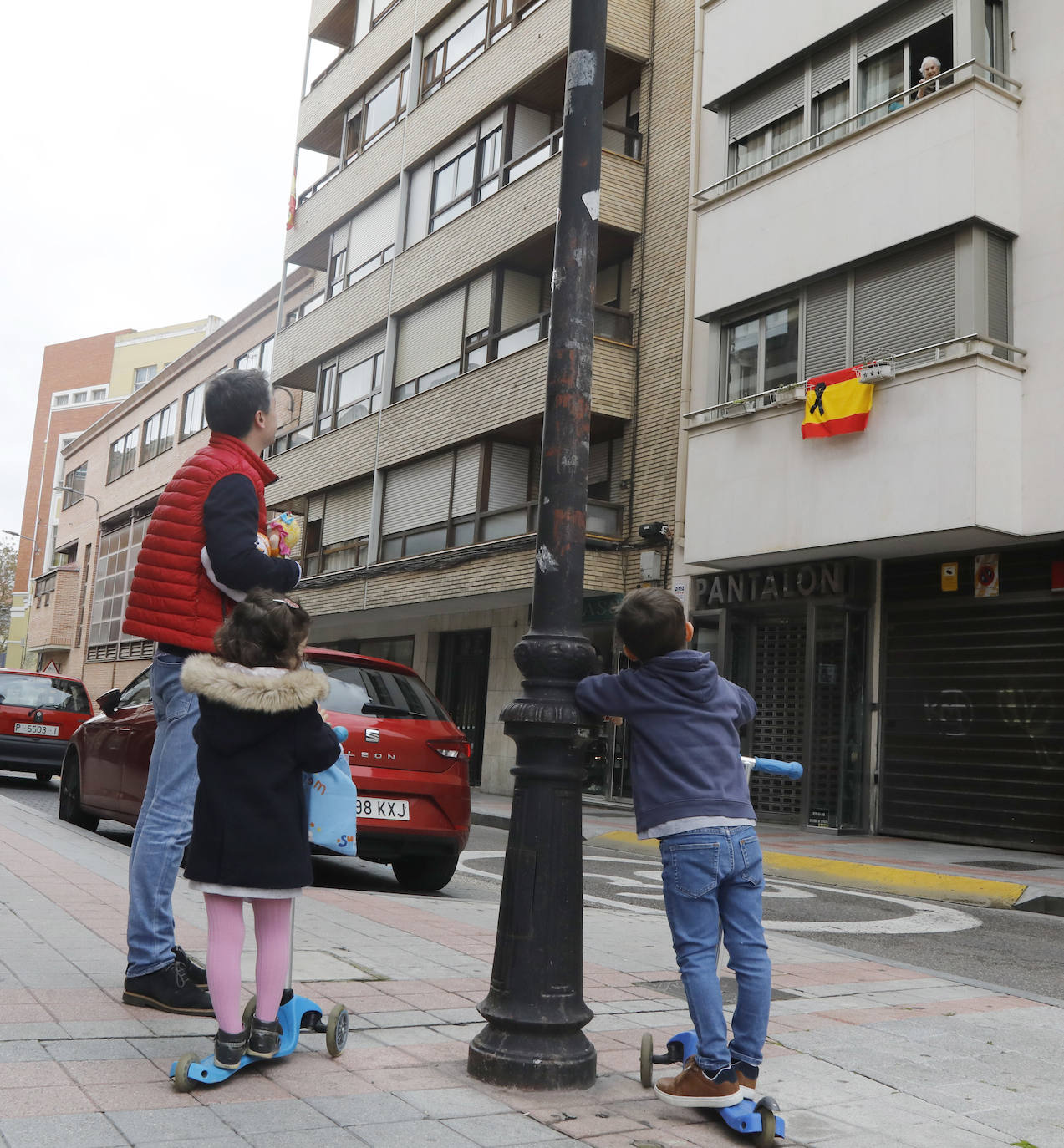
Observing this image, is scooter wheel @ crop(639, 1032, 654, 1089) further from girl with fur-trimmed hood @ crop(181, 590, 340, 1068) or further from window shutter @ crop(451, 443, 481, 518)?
window shutter @ crop(451, 443, 481, 518)

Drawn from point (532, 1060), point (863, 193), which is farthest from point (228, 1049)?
point (863, 193)

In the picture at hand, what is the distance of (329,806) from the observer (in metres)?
3.52

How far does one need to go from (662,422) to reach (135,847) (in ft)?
50.8

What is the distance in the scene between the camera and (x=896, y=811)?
1485 cm

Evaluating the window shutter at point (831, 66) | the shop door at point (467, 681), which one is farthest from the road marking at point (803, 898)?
the shop door at point (467, 681)

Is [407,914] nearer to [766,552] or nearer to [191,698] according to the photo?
[191,698]

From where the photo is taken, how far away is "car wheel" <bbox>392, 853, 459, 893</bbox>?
8141 millimetres

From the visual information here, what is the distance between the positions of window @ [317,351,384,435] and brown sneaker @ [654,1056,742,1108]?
22.9 metres

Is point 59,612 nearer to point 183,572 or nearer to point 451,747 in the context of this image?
point 451,747

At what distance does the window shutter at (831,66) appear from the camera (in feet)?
51.1

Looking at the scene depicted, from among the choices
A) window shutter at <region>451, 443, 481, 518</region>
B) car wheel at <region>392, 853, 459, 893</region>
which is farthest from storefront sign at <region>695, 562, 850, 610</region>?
car wheel at <region>392, 853, 459, 893</region>

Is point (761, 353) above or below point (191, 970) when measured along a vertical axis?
above

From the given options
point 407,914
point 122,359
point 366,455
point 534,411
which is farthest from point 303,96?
point 122,359

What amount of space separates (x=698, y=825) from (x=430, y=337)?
70.4 feet
